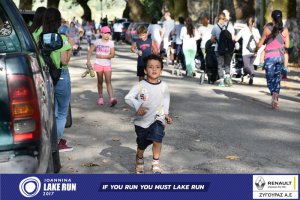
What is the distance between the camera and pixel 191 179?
4180 mm

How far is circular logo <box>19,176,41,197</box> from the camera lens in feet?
13.3

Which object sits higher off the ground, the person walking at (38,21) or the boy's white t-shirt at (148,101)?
the person walking at (38,21)

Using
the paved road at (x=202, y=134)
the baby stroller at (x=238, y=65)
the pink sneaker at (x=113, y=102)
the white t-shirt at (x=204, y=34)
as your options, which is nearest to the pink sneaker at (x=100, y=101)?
the paved road at (x=202, y=134)

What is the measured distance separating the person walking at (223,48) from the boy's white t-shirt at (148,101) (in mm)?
10155

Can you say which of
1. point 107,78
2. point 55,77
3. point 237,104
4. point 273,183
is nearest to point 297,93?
point 237,104

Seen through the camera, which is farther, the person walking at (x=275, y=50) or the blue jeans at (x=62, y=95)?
the person walking at (x=275, y=50)

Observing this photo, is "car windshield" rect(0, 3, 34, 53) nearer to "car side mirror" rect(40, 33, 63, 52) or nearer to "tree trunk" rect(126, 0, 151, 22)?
"car side mirror" rect(40, 33, 63, 52)

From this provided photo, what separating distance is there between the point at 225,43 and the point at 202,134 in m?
7.38

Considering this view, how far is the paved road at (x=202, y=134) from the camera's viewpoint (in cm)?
779

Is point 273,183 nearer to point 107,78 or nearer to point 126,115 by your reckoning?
point 126,115

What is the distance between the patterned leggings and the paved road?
448mm

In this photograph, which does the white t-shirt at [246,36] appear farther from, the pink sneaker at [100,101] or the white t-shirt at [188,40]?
the pink sneaker at [100,101]

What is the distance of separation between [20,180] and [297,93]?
12.6 m

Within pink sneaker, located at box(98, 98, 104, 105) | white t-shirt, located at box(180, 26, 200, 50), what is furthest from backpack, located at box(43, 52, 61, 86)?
white t-shirt, located at box(180, 26, 200, 50)
